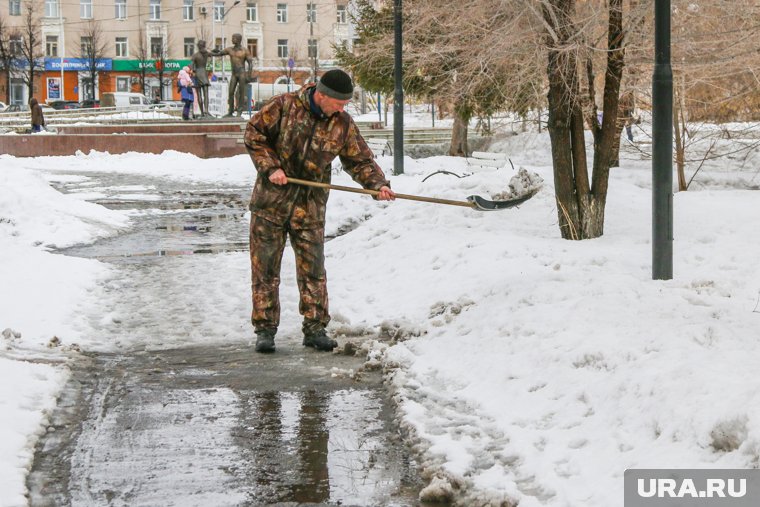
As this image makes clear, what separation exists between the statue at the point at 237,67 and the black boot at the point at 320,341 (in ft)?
70.9

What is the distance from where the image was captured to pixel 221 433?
512 centimetres

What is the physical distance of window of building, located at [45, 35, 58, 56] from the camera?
7338cm

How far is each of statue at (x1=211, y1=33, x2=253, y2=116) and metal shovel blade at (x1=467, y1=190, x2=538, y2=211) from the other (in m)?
18.0

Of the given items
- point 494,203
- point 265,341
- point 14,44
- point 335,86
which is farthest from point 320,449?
point 14,44

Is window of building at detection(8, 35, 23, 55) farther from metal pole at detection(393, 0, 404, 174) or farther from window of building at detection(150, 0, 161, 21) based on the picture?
metal pole at detection(393, 0, 404, 174)

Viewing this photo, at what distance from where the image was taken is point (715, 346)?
5.20 metres

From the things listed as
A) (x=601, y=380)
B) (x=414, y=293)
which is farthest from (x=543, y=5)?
(x=601, y=380)

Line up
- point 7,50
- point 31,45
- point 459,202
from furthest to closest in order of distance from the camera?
point 7,50, point 31,45, point 459,202

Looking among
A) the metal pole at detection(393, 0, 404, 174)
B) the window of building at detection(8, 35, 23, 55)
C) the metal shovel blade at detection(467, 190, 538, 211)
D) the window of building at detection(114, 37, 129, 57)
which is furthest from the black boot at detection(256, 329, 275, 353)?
the window of building at detection(114, 37, 129, 57)

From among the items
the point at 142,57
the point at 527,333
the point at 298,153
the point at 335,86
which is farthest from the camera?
the point at 142,57

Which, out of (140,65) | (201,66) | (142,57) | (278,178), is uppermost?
(142,57)

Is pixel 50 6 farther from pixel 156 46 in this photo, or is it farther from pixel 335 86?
pixel 335 86

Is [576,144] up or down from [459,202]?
up

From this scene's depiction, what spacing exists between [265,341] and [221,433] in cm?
177
